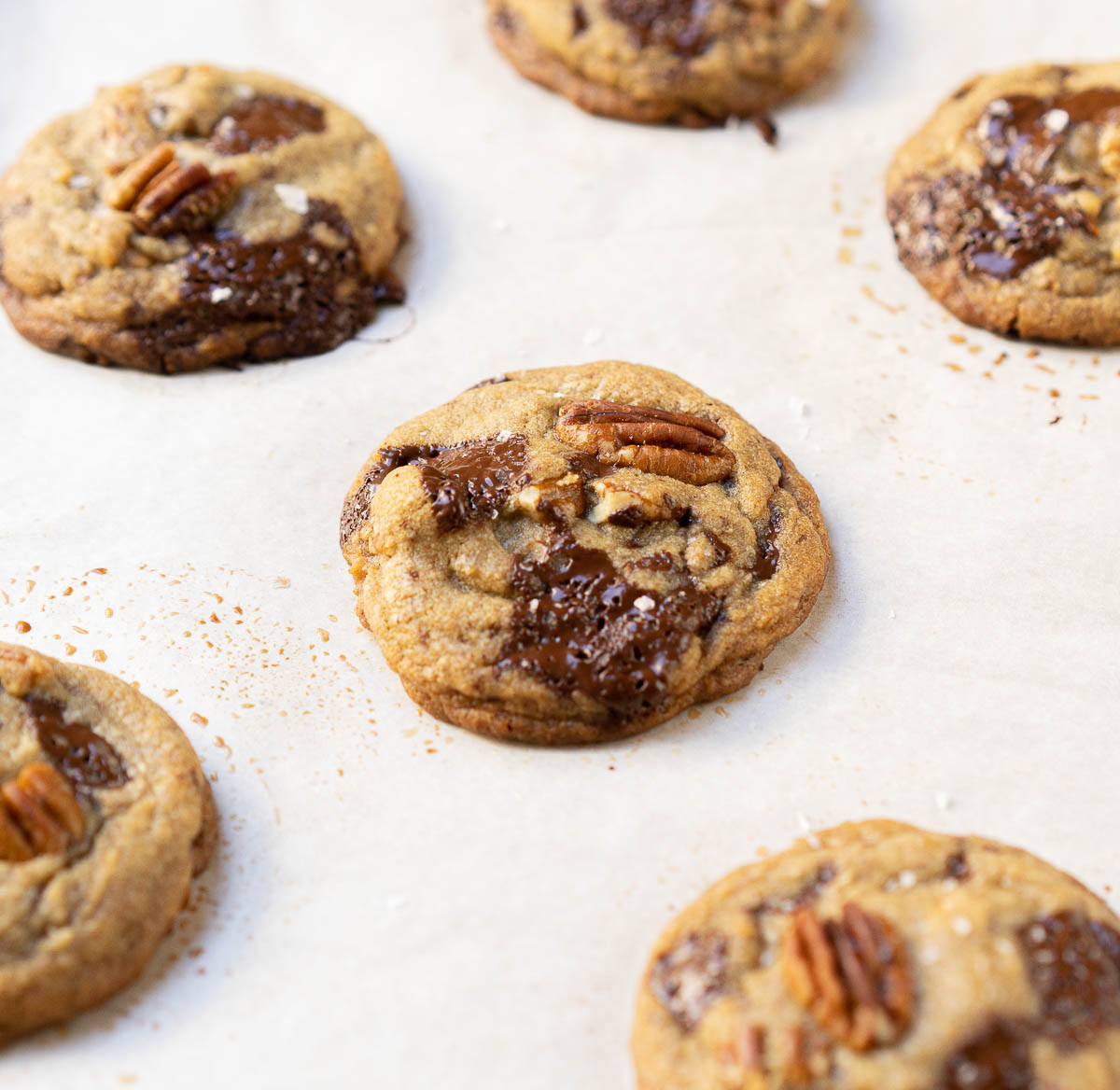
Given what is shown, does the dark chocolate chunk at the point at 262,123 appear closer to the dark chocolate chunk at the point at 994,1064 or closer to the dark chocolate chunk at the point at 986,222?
the dark chocolate chunk at the point at 986,222

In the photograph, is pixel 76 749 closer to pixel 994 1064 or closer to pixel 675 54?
pixel 994 1064

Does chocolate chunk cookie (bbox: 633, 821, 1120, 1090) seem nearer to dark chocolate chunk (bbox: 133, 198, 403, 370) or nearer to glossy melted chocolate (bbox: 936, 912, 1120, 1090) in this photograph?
glossy melted chocolate (bbox: 936, 912, 1120, 1090)

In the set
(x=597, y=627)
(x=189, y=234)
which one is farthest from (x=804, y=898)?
(x=189, y=234)

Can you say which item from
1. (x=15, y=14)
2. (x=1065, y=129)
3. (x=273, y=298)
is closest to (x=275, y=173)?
(x=273, y=298)

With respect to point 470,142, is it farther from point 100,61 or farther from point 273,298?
point 100,61

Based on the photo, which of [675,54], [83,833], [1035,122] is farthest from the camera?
[675,54]

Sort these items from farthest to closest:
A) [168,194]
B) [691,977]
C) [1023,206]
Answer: [1023,206]
[168,194]
[691,977]

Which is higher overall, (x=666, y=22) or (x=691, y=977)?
(x=666, y=22)

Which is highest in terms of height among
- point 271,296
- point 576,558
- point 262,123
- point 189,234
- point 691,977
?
point 262,123
